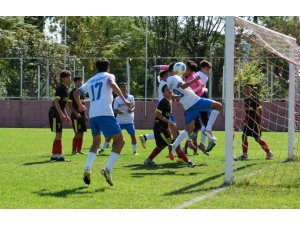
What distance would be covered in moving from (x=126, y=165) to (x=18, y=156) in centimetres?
355

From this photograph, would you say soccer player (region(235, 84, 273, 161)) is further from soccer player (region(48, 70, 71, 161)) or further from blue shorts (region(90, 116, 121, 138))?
blue shorts (region(90, 116, 121, 138))

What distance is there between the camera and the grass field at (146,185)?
295 inches

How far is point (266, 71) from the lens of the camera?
76.2 feet

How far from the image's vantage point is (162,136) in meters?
12.1

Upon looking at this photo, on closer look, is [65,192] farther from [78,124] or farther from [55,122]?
[78,124]

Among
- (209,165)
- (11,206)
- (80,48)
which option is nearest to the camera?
(11,206)

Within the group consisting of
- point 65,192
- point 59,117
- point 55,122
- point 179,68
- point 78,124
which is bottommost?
point 65,192

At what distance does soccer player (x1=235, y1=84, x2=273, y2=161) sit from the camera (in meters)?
13.2

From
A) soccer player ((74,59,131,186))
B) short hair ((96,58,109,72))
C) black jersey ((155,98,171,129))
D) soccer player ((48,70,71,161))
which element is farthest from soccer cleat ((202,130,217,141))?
short hair ((96,58,109,72))

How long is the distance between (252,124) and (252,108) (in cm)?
63

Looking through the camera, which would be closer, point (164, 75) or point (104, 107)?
Result: point (104, 107)

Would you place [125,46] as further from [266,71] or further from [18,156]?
[18,156]

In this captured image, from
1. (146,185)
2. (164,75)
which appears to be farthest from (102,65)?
(164,75)

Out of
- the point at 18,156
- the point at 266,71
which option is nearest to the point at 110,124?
the point at 18,156
